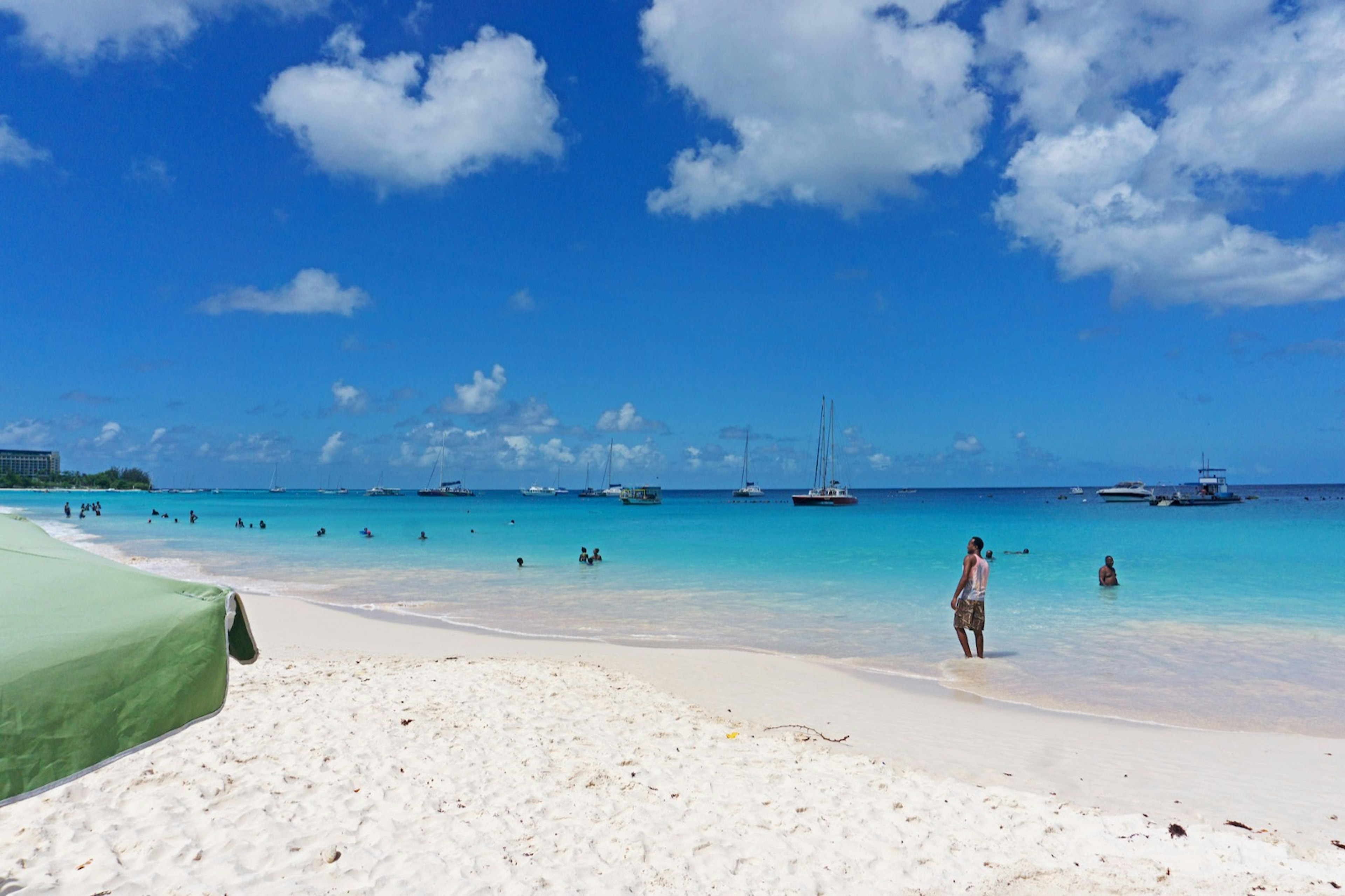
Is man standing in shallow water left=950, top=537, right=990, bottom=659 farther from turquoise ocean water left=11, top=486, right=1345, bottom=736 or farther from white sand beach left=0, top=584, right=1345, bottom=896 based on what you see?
white sand beach left=0, top=584, right=1345, bottom=896

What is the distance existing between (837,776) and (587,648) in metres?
7.91

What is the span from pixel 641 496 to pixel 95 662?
4692 inches

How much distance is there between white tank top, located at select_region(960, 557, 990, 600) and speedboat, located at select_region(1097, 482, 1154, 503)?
4355 inches

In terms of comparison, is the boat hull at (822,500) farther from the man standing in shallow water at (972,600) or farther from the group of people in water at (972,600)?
the man standing in shallow water at (972,600)

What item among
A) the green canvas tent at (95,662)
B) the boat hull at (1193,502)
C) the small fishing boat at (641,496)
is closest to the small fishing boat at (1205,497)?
the boat hull at (1193,502)

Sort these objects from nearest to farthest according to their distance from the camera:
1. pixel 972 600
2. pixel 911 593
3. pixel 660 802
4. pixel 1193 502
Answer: pixel 660 802, pixel 972 600, pixel 911 593, pixel 1193 502

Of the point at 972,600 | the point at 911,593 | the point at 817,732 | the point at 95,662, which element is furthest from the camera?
the point at 911,593

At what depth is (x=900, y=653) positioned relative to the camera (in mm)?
14406

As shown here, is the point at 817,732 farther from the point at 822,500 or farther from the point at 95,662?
the point at 822,500

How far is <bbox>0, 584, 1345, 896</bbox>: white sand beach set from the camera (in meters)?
5.19

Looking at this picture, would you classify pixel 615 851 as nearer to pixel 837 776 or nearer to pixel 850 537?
pixel 837 776

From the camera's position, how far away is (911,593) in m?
22.9

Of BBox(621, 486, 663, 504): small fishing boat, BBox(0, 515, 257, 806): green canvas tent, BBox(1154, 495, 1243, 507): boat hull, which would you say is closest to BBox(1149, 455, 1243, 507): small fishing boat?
BBox(1154, 495, 1243, 507): boat hull

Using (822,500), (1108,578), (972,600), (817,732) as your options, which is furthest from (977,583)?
(822,500)
